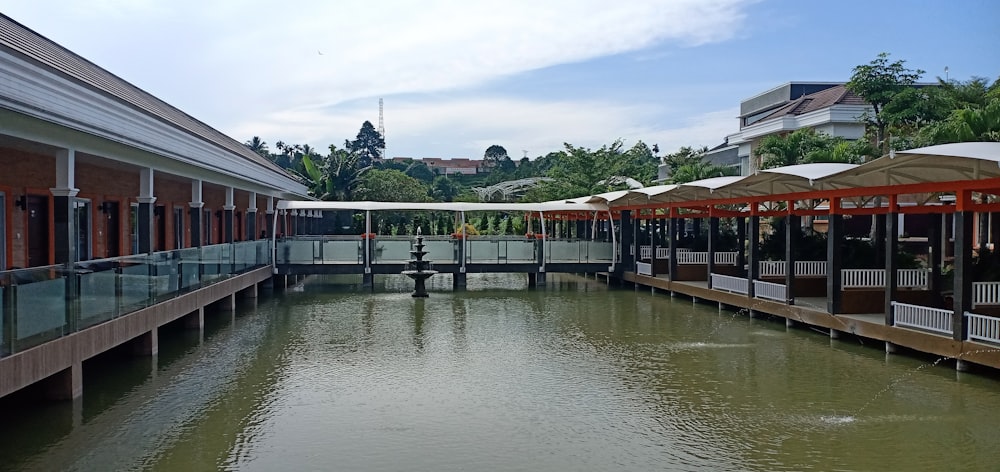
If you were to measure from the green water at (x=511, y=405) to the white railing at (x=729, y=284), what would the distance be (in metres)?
2.39

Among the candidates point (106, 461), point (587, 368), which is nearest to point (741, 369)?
point (587, 368)

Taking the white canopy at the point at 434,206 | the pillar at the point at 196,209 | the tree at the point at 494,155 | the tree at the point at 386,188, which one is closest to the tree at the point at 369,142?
the tree at the point at 494,155

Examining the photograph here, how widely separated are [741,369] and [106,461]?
920cm

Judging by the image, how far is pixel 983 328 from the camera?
1206cm

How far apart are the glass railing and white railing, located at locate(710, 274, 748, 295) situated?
12.4 meters

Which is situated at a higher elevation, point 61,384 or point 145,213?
point 145,213

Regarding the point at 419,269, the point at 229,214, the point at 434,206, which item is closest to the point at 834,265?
the point at 419,269

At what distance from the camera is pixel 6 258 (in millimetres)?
13867

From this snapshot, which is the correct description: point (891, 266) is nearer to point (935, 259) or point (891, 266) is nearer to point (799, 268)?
point (935, 259)

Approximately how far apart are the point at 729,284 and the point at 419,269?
29.3 ft

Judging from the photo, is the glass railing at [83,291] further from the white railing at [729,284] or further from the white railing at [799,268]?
the white railing at [799,268]

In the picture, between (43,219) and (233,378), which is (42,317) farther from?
(43,219)

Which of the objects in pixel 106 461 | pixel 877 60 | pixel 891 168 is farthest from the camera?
pixel 877 60

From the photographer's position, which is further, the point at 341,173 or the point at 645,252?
the point at 341,173
